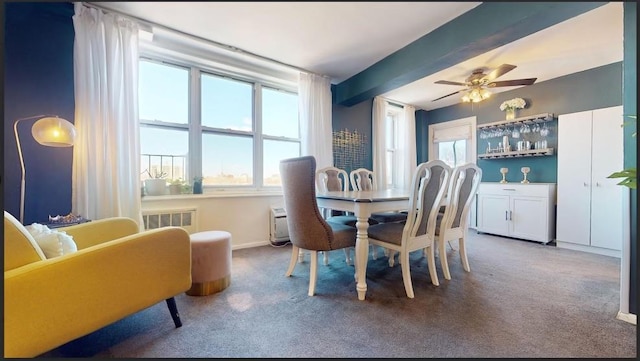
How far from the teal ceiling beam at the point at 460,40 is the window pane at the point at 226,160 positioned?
1595 millimetres

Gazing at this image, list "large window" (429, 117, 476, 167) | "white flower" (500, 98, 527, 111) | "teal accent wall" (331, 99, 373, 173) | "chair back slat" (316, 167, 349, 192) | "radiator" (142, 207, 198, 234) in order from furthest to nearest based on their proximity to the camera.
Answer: "large window" (429, 117, 476, 167) → "teal accent wall" (331, 99, 373, 173) → "white flower" (500, 98, 527, 111) → "chair back slat" (316, 167, 349, 192) → "radiator" (142, 207, 198, 234)

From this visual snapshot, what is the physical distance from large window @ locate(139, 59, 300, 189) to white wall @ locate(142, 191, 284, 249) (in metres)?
0.20

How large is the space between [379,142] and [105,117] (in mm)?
3373

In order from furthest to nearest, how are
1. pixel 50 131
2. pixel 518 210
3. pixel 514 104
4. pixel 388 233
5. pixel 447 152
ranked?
pixel 447 152, pixel 514 104, pixel 518 210, pixel 388 233, pixel 50 131

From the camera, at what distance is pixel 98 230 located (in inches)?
63.4

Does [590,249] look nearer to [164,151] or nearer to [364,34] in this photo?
[364,34]

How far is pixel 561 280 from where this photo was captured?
202cm

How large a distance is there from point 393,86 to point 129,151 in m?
2.81

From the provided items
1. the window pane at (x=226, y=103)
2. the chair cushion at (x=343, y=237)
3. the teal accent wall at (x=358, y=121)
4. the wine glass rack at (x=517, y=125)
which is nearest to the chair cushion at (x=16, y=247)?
the chair cushion at (x=343, y=237)

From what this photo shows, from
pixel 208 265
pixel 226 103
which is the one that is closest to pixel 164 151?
pixel 226 103

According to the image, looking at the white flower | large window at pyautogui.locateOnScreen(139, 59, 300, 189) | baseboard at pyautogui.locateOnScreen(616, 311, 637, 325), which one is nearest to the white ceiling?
the white flower

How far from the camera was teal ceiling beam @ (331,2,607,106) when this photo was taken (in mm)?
1257

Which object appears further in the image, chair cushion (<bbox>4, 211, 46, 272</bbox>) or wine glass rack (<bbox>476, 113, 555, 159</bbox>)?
wine glass rack (<bbox>476, 113, 555, 159</bbox>)

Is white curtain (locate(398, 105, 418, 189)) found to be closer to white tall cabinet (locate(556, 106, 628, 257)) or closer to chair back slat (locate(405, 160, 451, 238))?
white tall cabinet (locate(556, 106, 628, 257))
